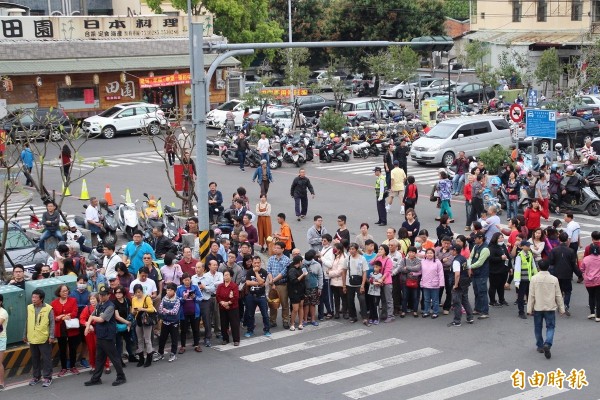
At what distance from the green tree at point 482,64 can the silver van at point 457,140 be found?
548 inches

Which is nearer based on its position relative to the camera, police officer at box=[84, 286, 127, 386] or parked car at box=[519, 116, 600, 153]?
police officer at box=[84, 286, 127, 386]

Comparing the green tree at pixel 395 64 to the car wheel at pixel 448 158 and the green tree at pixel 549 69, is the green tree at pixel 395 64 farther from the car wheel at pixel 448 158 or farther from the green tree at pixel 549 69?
the car wheel at pixel 448 158

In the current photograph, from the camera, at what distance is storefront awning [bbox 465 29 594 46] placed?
61.4 meters

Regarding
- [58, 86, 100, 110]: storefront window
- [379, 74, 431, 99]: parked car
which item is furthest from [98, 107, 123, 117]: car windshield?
[379, 74, 431, 99]: parked car

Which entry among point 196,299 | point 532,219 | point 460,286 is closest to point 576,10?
point 532,219

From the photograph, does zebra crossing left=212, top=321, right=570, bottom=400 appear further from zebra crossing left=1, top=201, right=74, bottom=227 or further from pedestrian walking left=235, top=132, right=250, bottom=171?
pedestrian walking left=235, top=132, right=250, bottom=171

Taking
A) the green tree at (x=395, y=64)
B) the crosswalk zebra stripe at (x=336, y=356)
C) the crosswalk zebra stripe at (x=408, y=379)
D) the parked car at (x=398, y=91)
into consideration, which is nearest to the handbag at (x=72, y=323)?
the crosswalk zebra stripe at (x=336, y=356)

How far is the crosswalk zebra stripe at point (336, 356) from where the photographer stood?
15.1 metres

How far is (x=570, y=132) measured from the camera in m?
37.7

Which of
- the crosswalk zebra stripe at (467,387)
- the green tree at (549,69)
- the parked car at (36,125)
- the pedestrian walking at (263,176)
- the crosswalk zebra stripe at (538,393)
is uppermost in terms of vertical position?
the green tree at (549,69)

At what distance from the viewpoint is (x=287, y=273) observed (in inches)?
675

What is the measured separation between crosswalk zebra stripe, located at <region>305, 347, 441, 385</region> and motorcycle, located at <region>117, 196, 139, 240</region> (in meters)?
10.3

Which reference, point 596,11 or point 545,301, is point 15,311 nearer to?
point 545,301

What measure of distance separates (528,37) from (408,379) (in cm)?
5323
